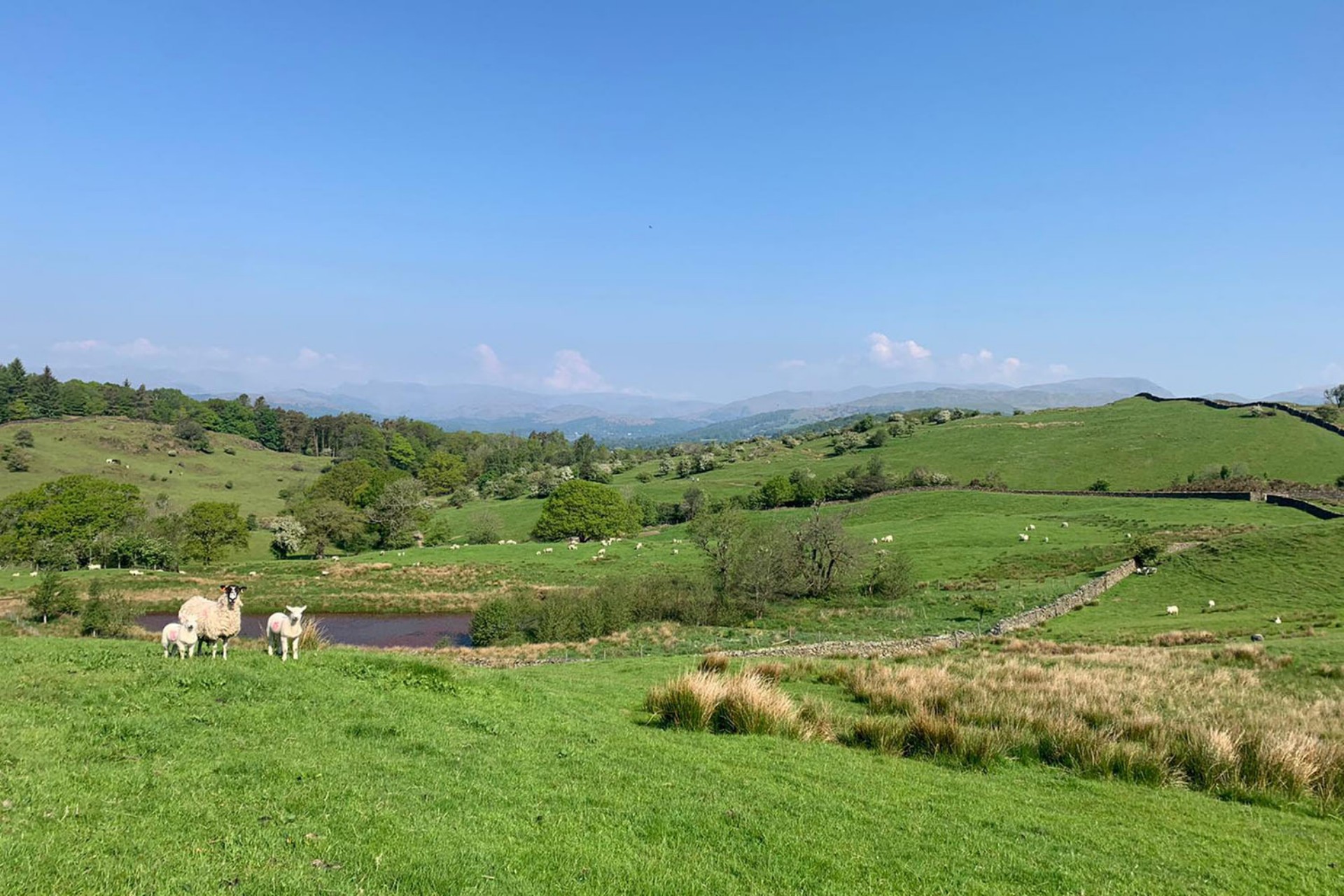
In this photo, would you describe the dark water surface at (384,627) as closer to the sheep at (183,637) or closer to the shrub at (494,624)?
the shrub at (494,624)

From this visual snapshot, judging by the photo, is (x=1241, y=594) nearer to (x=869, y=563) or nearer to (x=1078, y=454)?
(x=869, y=563)

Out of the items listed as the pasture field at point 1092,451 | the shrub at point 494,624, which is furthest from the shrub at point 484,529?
the shrub at point 494,624

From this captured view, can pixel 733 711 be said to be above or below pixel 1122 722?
above

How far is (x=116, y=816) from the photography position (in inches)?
252

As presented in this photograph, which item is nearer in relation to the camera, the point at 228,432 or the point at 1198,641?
the point at 1198,641

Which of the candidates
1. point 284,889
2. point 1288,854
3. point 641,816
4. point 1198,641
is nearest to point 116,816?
point 284,889

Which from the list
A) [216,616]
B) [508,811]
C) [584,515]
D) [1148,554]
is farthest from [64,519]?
[1148,554]

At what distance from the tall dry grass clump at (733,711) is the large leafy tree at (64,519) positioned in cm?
7720

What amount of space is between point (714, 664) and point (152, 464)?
13405 centimetres

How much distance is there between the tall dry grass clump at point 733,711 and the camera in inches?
498

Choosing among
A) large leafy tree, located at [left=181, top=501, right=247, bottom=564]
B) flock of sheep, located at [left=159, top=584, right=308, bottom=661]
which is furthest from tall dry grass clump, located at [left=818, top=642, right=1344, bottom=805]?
large leafy tree, located at [left=181, top=501, right=247, bottom=564]

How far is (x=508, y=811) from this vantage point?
7.80 m

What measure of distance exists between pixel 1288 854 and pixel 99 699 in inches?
657

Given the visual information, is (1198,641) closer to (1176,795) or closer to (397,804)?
(1176,795)
